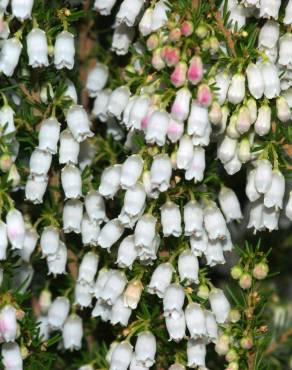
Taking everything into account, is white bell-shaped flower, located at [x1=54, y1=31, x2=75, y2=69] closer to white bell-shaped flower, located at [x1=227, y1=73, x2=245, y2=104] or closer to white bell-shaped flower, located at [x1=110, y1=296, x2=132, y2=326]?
white bell-shaped flower, located at [x1=227, y1=73, x2=245, y2=104]

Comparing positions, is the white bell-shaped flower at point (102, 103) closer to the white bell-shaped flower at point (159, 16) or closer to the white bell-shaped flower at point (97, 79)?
the white bell-shaped flower at point (97, 79)

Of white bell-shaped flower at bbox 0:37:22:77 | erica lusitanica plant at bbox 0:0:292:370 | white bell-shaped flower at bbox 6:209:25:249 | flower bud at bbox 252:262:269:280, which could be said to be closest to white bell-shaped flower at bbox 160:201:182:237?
erica lusitanica plant at bbox 0:0:292:370

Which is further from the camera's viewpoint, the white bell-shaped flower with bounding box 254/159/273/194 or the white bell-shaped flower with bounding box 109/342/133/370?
the white bell-shaped flower with bounding box 109/342/133/370

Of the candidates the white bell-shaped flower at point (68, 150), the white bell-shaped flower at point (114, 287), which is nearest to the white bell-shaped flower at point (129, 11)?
the white bell-shaped flower at point (68, 150)

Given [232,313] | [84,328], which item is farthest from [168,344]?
[84,328]

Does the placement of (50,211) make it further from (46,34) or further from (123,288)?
(46,34)
